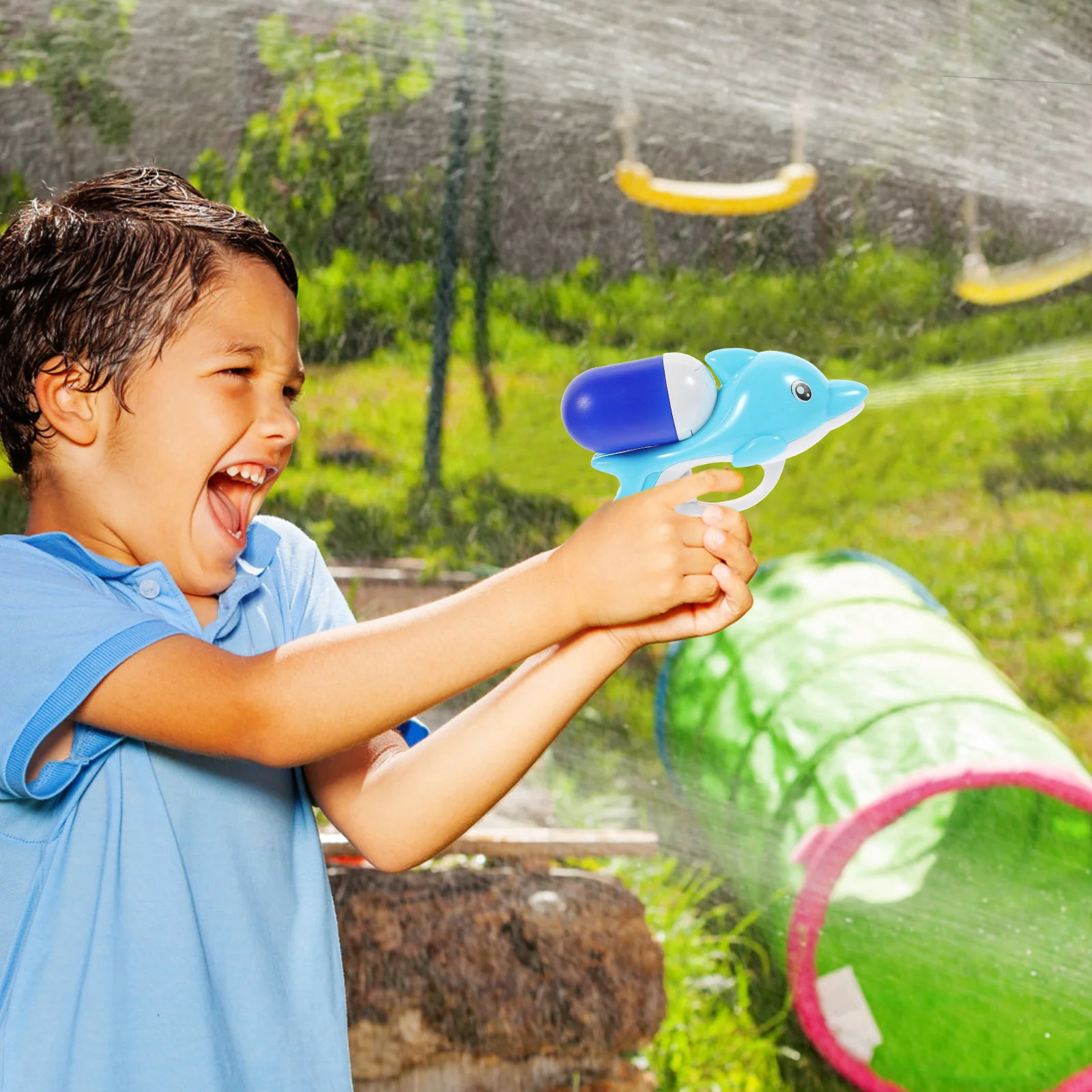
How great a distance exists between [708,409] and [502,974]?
4.16 feet

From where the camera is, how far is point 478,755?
0.63m

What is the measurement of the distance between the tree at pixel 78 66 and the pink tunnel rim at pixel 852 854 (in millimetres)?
1705

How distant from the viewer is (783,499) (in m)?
2.35

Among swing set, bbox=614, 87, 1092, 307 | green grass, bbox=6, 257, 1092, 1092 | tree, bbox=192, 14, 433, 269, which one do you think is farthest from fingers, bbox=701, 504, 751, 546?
tree, bbox=192, 14, 433, 269

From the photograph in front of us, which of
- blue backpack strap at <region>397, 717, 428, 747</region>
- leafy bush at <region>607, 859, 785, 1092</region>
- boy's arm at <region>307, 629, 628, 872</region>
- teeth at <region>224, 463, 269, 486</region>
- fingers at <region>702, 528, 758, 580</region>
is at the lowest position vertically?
leafy bush at <region>607, 859, 785, 1092</region>

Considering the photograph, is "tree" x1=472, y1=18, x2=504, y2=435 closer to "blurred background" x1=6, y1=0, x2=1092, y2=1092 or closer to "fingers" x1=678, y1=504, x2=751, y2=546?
"blurred background" x1=6, y1=0, x2=1092, y2=1092

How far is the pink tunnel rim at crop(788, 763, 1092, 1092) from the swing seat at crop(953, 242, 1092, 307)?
0.96m

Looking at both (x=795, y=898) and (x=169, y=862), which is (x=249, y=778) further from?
(x=795, y=898)

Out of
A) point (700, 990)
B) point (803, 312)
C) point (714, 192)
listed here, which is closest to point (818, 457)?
point (803, 312)

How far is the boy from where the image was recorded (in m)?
0.56

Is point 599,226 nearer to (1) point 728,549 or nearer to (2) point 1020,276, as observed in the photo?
(2) point 1020,276

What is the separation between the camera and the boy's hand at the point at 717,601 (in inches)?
21.7

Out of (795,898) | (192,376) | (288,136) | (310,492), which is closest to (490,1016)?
(795,898)

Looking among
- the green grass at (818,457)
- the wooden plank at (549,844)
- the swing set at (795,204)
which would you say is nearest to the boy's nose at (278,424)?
the wooden plank at (549,844)
